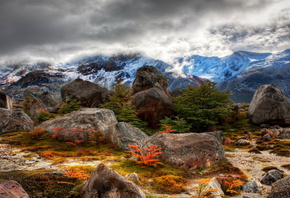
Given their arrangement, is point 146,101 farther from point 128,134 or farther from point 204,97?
point 128,134

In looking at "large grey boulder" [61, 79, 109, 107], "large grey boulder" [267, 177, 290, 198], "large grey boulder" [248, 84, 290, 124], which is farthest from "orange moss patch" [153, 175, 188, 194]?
"large grey boulder" [248, 84, 290, 124]

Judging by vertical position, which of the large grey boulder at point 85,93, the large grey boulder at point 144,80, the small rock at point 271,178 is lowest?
the small rock at point 271,178

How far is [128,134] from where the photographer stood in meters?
12.8

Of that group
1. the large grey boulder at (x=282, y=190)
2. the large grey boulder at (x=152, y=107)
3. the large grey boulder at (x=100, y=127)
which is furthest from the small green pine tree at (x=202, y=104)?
the large grey boulder at (x=282, y=190)

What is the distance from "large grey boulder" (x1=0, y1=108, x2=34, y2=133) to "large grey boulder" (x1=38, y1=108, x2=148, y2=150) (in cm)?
209

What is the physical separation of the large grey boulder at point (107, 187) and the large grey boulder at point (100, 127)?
24.6ft

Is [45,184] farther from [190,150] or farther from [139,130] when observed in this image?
[139,130]

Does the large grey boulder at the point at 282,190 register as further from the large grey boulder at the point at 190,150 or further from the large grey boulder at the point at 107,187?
the large grey boulder at the point at 190,150

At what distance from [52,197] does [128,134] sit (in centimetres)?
843

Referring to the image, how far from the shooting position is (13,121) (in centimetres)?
1492

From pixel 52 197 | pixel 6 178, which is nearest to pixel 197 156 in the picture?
pixel 52 197

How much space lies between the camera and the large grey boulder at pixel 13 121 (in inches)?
561

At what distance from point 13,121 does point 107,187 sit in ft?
47.2

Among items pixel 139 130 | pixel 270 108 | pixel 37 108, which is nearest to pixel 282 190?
pixel 139 130
